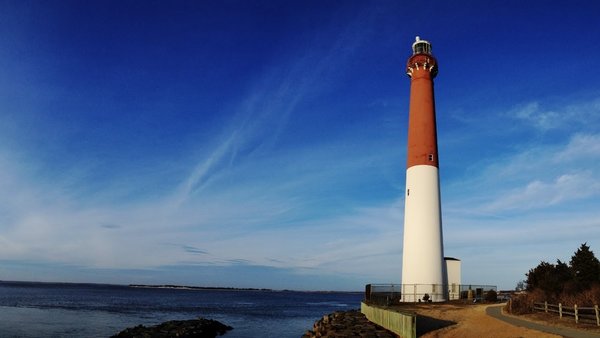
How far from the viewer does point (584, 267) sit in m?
30.3

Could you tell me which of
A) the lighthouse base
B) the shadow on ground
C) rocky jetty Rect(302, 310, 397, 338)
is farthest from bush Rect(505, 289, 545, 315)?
rocky jetty Rect(302, 310, 397, 338)

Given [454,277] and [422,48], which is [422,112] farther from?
[454,277]

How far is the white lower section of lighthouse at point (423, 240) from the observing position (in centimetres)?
2991

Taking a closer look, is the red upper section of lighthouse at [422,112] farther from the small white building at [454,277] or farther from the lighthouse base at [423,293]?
the small white building at [454,277]

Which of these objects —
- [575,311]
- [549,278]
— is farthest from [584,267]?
[575,311]

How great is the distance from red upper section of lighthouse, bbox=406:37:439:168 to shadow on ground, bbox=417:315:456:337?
11.7m

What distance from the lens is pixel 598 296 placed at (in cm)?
2236

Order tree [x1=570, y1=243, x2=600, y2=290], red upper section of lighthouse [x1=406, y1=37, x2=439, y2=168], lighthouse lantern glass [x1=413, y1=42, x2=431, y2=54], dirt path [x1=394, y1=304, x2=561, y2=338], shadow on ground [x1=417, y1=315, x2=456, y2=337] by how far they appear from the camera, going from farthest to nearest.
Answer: lighthouse lantern glass [x1=413, y1=42, x2=431, y2=54]
red upper section of lighthouse [x1=406, y1=37, x2=439, y2=168]
tree [x1=570, y1=243, x2=600, y2=290]
shadow on ground [x1=417, y1=315, x2=456, y2=337]
dirt path [x1=394, y1=304, x2=561, y2=338]

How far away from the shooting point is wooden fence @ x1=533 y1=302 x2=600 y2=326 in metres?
19.7

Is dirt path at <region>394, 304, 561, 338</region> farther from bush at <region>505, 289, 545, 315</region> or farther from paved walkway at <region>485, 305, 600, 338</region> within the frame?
bush at <region>505, 289, 545, 315</region>

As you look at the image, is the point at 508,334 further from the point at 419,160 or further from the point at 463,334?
the point at 419,160

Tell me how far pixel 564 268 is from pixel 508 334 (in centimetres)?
1920

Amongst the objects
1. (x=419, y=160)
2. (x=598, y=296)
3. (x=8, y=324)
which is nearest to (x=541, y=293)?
(x=598, y=296)

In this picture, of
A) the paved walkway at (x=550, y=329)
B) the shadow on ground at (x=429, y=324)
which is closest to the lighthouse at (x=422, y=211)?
the paved walkway at (x=550, y=329)
